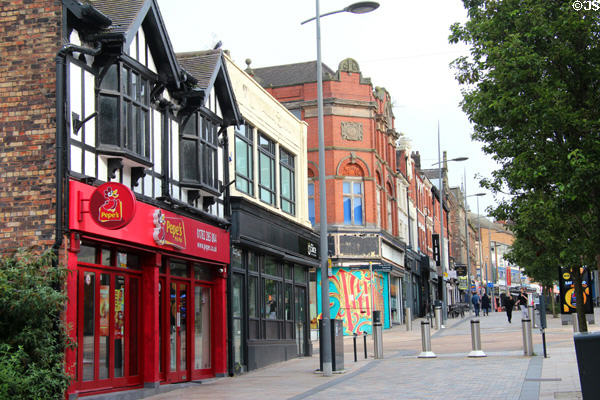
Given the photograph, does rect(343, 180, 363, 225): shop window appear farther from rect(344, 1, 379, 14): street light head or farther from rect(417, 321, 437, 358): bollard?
rect(344, 1, 379, 14): street light head

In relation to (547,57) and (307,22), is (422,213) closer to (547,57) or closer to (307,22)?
(307,22)

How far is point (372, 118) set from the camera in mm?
40250

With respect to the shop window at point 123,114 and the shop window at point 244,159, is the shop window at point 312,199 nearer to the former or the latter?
the shop window at point 244,159

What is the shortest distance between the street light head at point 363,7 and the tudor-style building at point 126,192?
3.53m

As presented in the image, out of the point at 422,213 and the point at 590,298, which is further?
the point at 422,213

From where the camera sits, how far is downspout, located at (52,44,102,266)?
12664 millimetres

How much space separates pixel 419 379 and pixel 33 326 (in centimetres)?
813

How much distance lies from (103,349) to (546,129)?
862 cm

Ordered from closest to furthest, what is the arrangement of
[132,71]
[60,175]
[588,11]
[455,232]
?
[588,11], [60,175], [132,71], [455,232]

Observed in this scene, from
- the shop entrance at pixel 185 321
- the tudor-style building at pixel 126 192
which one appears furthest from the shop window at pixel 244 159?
the shop entrance at pixel 185 321

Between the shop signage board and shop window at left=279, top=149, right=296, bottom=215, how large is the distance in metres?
A: 5.52

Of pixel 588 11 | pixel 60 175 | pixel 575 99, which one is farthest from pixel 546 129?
pixel 60 175

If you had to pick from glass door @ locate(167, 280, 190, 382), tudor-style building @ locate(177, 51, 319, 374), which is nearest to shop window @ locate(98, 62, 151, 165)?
glass door @ locate(167, 280, 190, 382)

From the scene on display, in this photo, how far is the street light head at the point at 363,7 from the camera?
18.4 meters
